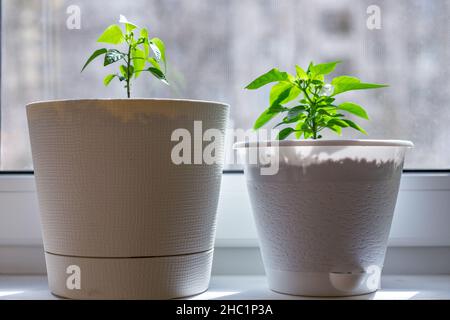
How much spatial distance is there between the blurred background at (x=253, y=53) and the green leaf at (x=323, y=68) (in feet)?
0.60

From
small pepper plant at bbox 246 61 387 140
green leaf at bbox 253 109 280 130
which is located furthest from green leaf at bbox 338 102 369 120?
green leaf at bbox 253 109 280 130

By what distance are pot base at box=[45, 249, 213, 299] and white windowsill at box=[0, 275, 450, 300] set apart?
0.04 metres

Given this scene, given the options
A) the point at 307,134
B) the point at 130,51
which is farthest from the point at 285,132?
the point at 130,51

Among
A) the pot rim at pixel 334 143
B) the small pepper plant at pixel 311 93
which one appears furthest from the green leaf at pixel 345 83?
the pot rim at pixel 334 143

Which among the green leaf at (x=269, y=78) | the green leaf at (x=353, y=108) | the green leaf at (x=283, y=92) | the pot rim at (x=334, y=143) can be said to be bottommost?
the pot rim at (x=334, y=143)

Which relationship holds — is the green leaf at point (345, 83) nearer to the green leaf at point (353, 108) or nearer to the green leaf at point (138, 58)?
the green leaf at point (353, 108)

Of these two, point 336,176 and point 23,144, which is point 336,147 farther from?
point 23,144

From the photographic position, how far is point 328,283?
799 mm

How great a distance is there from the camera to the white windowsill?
81 centimetres

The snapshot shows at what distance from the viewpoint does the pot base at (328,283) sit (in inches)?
31.4

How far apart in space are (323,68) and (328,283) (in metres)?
0.31

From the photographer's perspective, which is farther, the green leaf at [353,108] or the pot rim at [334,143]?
the green leaf at [353,108]

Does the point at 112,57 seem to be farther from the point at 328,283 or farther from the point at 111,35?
the point at 328,283

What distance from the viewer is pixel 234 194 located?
3.29 ft
